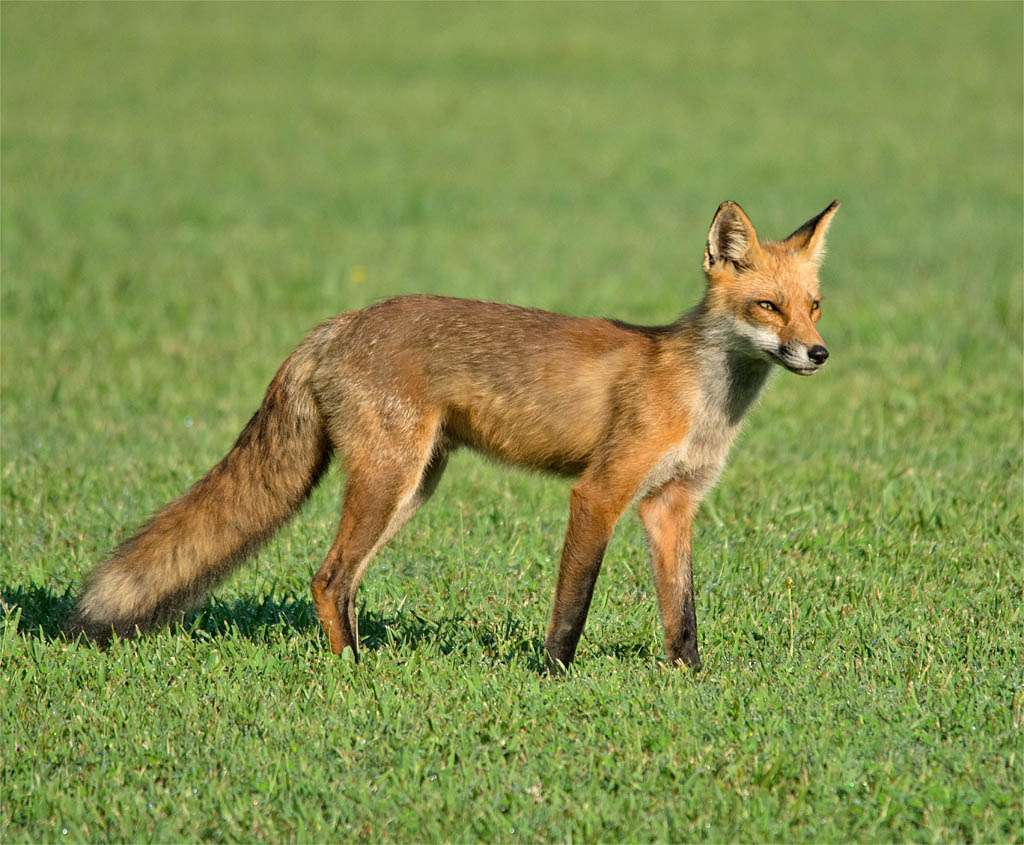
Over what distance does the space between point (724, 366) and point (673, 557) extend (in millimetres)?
918

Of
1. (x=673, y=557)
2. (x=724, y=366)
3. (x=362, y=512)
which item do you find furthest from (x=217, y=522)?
(x=724, y=366)

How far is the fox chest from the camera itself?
6.14m

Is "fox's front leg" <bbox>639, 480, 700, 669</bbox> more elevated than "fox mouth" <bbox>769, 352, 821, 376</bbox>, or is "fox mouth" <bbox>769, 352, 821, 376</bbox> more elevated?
"fox mouth" <bbox>769, 352, 821, 376</bbox>

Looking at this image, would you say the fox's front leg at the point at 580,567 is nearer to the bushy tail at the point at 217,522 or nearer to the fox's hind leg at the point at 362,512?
the fox's hind leg at the point at 362,512

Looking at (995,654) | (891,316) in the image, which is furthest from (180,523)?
(891,316)

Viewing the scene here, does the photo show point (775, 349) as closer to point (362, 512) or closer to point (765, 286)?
point (765, 286)

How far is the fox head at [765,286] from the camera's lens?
233 inches

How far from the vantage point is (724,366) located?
20.6 feet

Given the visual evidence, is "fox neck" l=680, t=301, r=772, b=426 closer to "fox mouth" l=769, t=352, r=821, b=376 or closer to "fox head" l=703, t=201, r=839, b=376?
"fox head" l=703, t=201, r=839, b=376

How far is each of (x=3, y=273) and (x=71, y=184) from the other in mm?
7499

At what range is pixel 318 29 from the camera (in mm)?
39188

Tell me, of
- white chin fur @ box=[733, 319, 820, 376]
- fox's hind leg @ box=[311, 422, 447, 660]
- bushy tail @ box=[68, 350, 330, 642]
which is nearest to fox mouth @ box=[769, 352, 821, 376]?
white chin fur @ box=[733, 319, 820, 376]

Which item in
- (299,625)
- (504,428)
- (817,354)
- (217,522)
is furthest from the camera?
(299,625)

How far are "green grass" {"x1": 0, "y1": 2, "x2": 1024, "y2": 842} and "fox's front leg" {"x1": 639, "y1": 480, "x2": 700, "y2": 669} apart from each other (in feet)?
0.58
